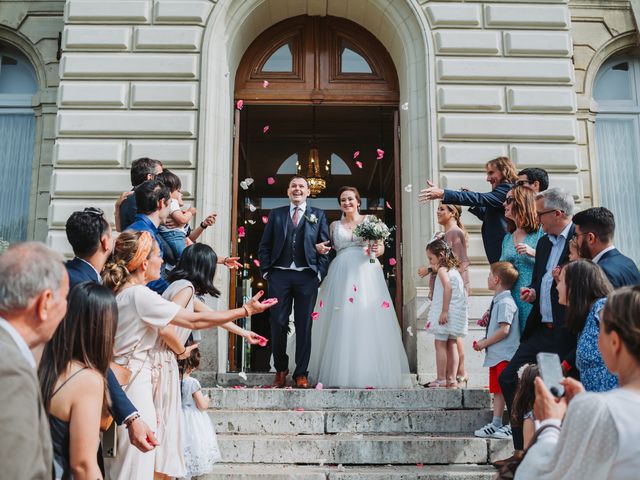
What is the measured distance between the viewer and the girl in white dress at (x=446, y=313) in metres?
7.66

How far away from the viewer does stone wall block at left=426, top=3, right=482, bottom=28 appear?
33.6 ft

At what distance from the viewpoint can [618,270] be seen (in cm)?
440

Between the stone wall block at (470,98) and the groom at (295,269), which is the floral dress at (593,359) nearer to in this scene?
the groom at (295,269)

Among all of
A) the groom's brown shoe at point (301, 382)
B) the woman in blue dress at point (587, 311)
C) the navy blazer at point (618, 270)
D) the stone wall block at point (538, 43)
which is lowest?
the groom's brown shoe at point (301, 382)

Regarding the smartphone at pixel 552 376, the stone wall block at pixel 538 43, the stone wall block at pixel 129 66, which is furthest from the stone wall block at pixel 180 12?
the smartphone at pixel 552 376

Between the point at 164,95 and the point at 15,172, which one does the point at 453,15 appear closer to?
the point at 164,95

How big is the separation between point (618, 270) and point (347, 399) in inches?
133

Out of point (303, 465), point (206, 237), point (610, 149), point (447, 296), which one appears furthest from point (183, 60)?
point (610, 149)

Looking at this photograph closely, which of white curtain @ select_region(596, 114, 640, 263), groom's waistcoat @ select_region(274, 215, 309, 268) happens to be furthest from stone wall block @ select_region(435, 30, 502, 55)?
groom's waistcoat @ select_region(274, 215, 309, 268)

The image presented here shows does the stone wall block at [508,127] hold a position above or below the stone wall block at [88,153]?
above

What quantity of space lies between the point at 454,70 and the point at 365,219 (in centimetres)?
300

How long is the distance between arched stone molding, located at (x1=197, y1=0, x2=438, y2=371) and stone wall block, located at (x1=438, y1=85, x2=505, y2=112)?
175 mm

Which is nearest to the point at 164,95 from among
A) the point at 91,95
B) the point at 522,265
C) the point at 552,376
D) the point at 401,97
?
the point at 91,95

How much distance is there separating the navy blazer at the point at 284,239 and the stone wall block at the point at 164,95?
261 centimetres
